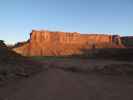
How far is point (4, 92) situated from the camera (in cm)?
940

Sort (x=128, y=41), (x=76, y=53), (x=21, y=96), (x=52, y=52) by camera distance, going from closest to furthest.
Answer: (x=21, y=96)
(x=76, y=53)
(x=52, y=52)
(x=128, y=41)

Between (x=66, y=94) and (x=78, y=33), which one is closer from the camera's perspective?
(x=66, y=94)

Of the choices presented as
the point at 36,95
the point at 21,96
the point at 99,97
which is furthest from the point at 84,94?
the point at 21,96

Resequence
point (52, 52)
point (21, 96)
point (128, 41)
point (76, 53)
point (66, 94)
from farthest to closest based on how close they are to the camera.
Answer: point (128, 41), point (52, 52), point (76, 53), point (66, 94), point (21, 96)

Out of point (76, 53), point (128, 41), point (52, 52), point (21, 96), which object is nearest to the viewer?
point (21, 96)

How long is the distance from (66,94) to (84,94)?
0.84 meters

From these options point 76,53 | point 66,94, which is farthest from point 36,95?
point 76,53

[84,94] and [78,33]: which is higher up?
[78,33]

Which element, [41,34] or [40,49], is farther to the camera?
[41,34]

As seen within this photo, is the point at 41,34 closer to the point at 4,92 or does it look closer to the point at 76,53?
the point at 76,53

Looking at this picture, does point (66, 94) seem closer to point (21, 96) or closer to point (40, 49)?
point (21, 96)

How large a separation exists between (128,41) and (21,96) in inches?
4569

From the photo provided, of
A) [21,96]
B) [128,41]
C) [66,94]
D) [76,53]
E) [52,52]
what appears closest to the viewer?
[21,96]

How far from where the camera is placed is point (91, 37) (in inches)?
4697
